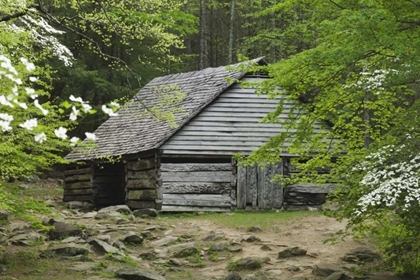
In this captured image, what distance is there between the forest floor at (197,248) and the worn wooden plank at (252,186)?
1.91 m

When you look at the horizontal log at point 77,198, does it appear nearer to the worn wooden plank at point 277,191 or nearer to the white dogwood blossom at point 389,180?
the worn wooden plank at point 277,191

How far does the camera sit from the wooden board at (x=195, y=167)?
62.4 ft

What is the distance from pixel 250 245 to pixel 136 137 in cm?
863

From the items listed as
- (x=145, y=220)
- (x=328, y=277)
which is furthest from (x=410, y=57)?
(x=145, y=220)

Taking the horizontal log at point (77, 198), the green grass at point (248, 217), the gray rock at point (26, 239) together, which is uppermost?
the gray rock at point (26, 239)

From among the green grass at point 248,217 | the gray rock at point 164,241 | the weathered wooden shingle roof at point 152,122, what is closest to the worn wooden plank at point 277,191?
the green grass at point 248,217

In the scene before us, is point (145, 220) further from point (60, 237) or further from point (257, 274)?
point (257, 274)

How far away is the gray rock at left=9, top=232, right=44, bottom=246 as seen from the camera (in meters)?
12.0

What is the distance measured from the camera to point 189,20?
2788cm

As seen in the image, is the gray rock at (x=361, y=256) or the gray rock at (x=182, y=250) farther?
the gray rock at (x=182, y=250)

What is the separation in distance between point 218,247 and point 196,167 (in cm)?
648

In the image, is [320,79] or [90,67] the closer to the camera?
[320,79]

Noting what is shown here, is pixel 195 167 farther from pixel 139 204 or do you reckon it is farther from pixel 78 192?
pixel 78 192

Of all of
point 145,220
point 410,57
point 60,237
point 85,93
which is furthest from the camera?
point 85,93
